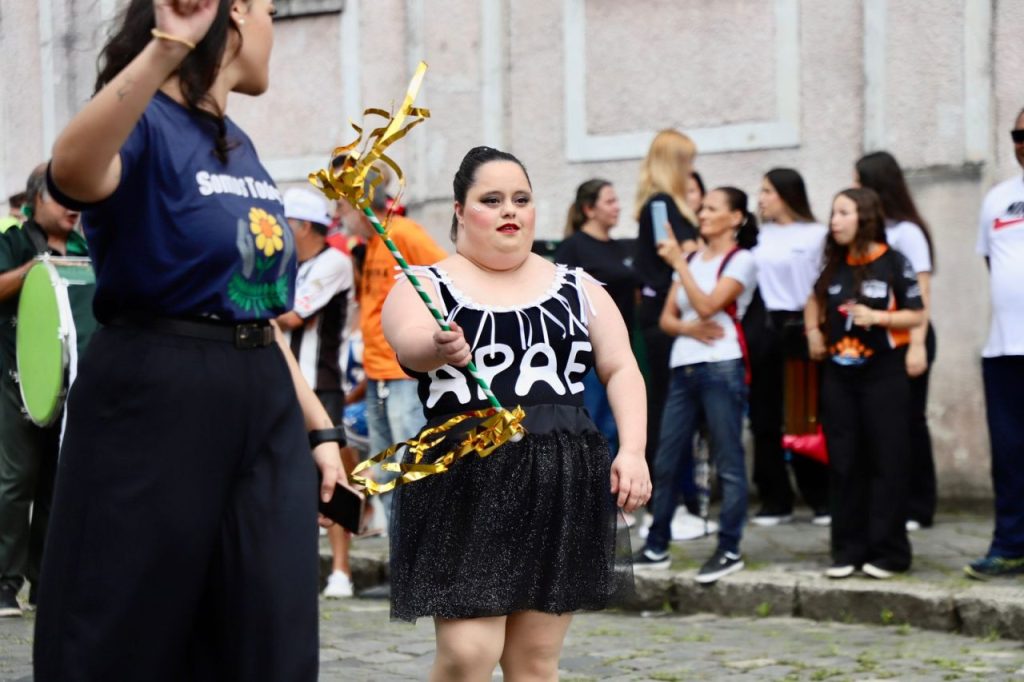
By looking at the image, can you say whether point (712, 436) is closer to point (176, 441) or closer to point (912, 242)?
point (912, 242)

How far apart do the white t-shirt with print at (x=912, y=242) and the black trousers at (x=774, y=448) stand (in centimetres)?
97

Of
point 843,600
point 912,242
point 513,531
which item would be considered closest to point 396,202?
point 513,531

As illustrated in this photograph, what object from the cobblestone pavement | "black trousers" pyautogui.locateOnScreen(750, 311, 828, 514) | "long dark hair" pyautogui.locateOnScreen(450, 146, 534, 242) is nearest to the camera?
"long dark hair" pyautogui.locateOnScreen(450, 146, 534, 242)

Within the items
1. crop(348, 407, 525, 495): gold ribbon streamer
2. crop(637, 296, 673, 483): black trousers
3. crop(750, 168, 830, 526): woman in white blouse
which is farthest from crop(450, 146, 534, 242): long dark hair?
crop(637, 296, 673, 483): black trousers

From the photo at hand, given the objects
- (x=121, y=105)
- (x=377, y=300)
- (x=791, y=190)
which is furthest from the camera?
(x=791, y=190)

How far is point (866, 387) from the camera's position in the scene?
26.8 ft

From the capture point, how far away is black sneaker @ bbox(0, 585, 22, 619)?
7992 mm

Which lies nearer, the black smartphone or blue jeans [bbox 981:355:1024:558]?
the black smartphone

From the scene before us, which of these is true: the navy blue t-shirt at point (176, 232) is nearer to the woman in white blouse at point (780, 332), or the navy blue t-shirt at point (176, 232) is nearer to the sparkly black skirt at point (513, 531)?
the sparkly black skirt at point (513, 531)

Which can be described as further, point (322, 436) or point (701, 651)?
point (701, 651)

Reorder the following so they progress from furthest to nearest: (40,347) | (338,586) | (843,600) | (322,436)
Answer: (338,586)
(843,600)
(40,347)
(322,436)

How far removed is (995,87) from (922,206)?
31.5 inches

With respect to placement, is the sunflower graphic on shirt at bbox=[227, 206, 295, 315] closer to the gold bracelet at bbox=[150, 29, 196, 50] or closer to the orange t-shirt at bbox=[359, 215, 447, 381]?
the gold bracelet at bbox=[150, 29, 196, 50]

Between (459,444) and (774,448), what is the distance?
5.86 meters
